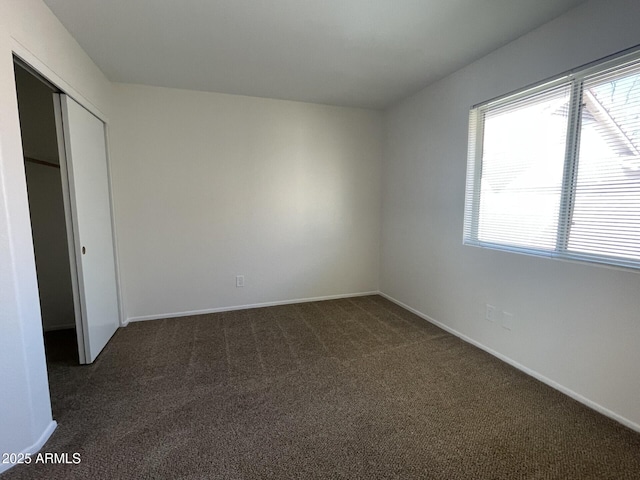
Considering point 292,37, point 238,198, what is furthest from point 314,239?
point 292,37

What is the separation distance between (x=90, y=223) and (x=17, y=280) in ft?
3.64

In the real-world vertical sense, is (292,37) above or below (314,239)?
above

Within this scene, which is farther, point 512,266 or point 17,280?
point 512,266

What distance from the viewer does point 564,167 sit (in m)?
1.98

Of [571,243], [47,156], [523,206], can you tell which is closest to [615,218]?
[571,243]

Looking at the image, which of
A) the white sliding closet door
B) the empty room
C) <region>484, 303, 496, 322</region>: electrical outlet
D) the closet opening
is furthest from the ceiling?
<region>484, 303, 496, 322</region>: electrical outlet

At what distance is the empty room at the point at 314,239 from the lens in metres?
1.55

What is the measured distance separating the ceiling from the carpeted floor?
2.55 metres

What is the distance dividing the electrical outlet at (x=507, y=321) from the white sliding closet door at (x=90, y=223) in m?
3.40

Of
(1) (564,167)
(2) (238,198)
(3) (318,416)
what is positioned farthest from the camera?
(2) (238,198)

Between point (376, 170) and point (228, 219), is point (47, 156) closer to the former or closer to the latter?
point (228, 219)

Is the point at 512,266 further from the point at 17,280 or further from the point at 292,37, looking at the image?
the point at 17,280

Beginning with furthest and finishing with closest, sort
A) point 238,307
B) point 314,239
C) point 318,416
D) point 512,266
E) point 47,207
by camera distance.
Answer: point 314,239 → point 238,307 → point 47,207 → point 512,266 → point 318,416

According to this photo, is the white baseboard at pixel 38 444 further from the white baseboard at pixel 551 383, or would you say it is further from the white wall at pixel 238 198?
the white baseboard at pixel 551 383
